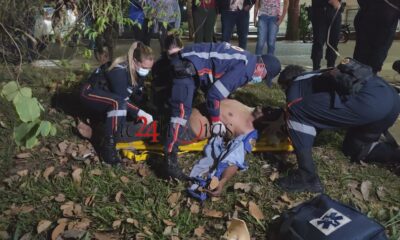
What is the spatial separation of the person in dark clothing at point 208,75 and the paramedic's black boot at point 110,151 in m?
0.50

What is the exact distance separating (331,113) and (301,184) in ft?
1.98

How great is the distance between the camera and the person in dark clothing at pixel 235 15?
6.64 metres

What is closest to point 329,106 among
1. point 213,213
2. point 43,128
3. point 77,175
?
point 213,213

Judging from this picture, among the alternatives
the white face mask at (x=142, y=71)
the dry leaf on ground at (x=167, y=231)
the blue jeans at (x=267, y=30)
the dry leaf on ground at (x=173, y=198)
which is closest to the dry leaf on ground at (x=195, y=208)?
the dry leaf on ground at (x=173, y=198)

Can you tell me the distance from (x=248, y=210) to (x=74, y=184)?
4.64ft

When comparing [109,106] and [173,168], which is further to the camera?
[109,106]

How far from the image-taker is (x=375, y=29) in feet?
18.1

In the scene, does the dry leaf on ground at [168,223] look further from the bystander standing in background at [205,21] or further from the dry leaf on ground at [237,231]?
the bystander standing in background at [205,21]

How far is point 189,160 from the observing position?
436 cm

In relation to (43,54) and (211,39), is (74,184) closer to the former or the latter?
(43,54)

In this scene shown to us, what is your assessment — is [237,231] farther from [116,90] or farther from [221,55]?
[116,90]

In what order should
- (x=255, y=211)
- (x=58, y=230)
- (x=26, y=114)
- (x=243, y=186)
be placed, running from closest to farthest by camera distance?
(x=26, y=114)
(x=58, y=230)
(x=255, y=211)
(x=243, y=186)

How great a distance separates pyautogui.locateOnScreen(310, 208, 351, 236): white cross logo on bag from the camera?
2.67 meters

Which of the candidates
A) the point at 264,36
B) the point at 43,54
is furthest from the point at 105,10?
the point at 264,36
